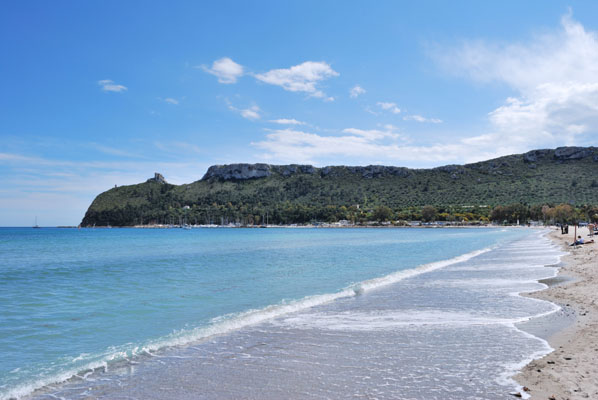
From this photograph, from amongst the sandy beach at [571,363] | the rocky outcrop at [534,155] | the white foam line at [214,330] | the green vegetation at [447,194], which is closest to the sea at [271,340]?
the white foam line at [214,330]

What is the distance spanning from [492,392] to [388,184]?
186 m

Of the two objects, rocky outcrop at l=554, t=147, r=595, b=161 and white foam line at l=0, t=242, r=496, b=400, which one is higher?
rocky outcrop at l=554, t=147, r=595, b=161

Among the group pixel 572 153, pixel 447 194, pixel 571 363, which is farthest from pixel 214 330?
pixel 572 153

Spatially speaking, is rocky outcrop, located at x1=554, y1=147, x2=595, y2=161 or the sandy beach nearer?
the sandy beach

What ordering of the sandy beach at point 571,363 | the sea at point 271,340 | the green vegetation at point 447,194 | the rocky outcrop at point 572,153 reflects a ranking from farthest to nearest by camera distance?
the rocky outcrop at point 572,153 < the green vegetation at point 447,194 < the sea at point 271,340 < the sandy beach at point 571,363

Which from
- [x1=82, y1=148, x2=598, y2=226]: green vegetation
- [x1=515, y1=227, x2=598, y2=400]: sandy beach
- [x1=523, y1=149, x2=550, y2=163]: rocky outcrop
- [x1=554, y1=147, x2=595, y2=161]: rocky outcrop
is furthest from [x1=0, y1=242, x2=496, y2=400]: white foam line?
[x1=523, y1=149, x2=550, y2=163]: rocky outcrop

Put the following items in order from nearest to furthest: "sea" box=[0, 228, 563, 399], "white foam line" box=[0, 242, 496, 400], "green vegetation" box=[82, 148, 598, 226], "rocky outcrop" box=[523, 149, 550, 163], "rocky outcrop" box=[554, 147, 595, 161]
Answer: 1. "sea" box=[0, 228, 563, 399]
2. "white foam line" box=[0, 242, 496, 400]
3. "green vegetation" box=[82, 148, 598, 226]
4. "rocky outcrop" box=[554, 147, 595, 161]
5. "rocky outcrop" box=[523, 149, 550, 163]

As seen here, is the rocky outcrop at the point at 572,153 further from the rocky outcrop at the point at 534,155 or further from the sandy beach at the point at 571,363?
the sandy beach at the point at 571,363

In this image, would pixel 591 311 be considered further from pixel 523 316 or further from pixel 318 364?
pixel 318 364

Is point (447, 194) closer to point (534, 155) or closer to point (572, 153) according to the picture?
point (534, 155)

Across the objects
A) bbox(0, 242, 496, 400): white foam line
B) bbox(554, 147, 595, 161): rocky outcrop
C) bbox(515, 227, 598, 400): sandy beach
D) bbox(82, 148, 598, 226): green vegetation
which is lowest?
bbox(0, 242, 496, 400): white foam line

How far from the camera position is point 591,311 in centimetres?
1079

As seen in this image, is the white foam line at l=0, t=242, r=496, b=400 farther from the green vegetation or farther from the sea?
the green vegetation

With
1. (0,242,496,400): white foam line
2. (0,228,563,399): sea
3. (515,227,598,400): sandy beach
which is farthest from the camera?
(0,242,496,400): white foam line
